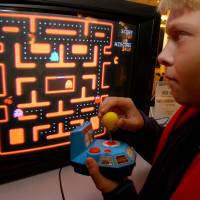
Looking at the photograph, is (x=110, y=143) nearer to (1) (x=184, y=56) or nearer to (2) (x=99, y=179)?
(2) (x=99, y=179)

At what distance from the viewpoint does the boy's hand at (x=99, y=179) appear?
471 mm

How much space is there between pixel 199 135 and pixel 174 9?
222 millimetres

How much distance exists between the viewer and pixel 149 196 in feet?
1.66

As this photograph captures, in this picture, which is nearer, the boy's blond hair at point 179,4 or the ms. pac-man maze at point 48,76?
the boy's blond hair at point 179,4

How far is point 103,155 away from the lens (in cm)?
48

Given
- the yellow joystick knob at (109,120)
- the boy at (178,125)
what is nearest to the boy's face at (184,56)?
the boy at (178,125)

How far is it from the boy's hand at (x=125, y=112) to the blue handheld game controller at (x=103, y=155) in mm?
86

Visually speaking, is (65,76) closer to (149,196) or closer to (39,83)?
(39,83)

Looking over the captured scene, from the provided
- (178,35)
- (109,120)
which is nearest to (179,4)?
(178,35)

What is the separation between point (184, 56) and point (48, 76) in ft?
0.94

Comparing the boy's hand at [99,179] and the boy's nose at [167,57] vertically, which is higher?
the boy's nose at [167,57]

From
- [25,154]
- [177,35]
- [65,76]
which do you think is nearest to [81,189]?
[25,154]

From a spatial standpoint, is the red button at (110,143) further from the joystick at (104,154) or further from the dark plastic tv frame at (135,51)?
the dark plastic tv frame at (135,51)

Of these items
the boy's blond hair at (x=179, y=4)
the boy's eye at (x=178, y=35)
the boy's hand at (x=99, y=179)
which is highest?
the boy's blond hair at (x=179, y=4)
